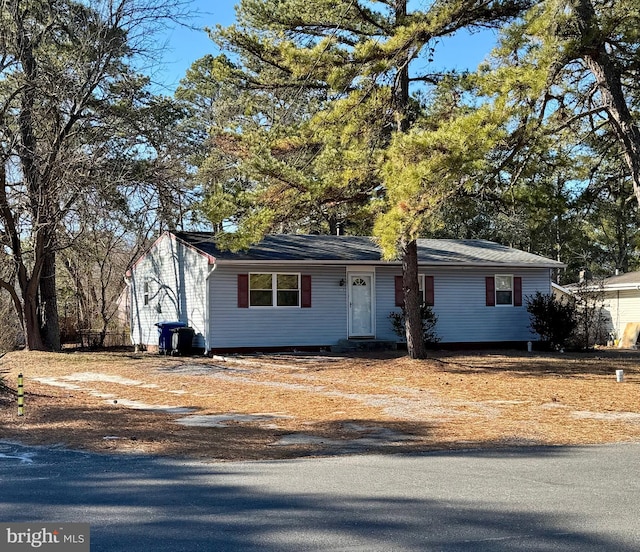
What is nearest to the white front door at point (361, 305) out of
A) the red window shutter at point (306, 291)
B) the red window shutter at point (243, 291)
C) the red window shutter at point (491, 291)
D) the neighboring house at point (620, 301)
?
→ the red window shutter at point (306, 291)

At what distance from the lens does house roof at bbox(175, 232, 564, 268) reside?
2324cm

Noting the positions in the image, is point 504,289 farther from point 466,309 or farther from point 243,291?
point 243,291

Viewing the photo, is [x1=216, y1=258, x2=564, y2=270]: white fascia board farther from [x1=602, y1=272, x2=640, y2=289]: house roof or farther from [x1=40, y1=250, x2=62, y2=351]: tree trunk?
[x1=40, y1=250, x2=62, y2=351]: tree trunk

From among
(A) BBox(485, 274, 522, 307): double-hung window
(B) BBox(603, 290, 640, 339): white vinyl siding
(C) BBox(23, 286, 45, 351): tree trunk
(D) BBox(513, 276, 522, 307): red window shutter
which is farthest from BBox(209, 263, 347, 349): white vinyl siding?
(B) BBox(603, 290, 640, 339): white vinyl siding

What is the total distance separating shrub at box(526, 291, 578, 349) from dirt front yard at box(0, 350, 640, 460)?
428cm


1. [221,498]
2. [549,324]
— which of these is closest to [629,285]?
[549,324]

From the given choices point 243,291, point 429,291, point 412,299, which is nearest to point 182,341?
point 243,291

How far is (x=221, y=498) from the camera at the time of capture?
20.6ft

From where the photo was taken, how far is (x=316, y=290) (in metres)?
24.1

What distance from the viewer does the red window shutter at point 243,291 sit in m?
23.0

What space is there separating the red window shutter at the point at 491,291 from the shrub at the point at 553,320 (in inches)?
51.0

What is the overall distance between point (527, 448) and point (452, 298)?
17008 mm

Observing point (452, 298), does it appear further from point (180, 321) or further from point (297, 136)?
point (297, 136)

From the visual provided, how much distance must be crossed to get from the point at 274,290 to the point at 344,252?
2.99 m
